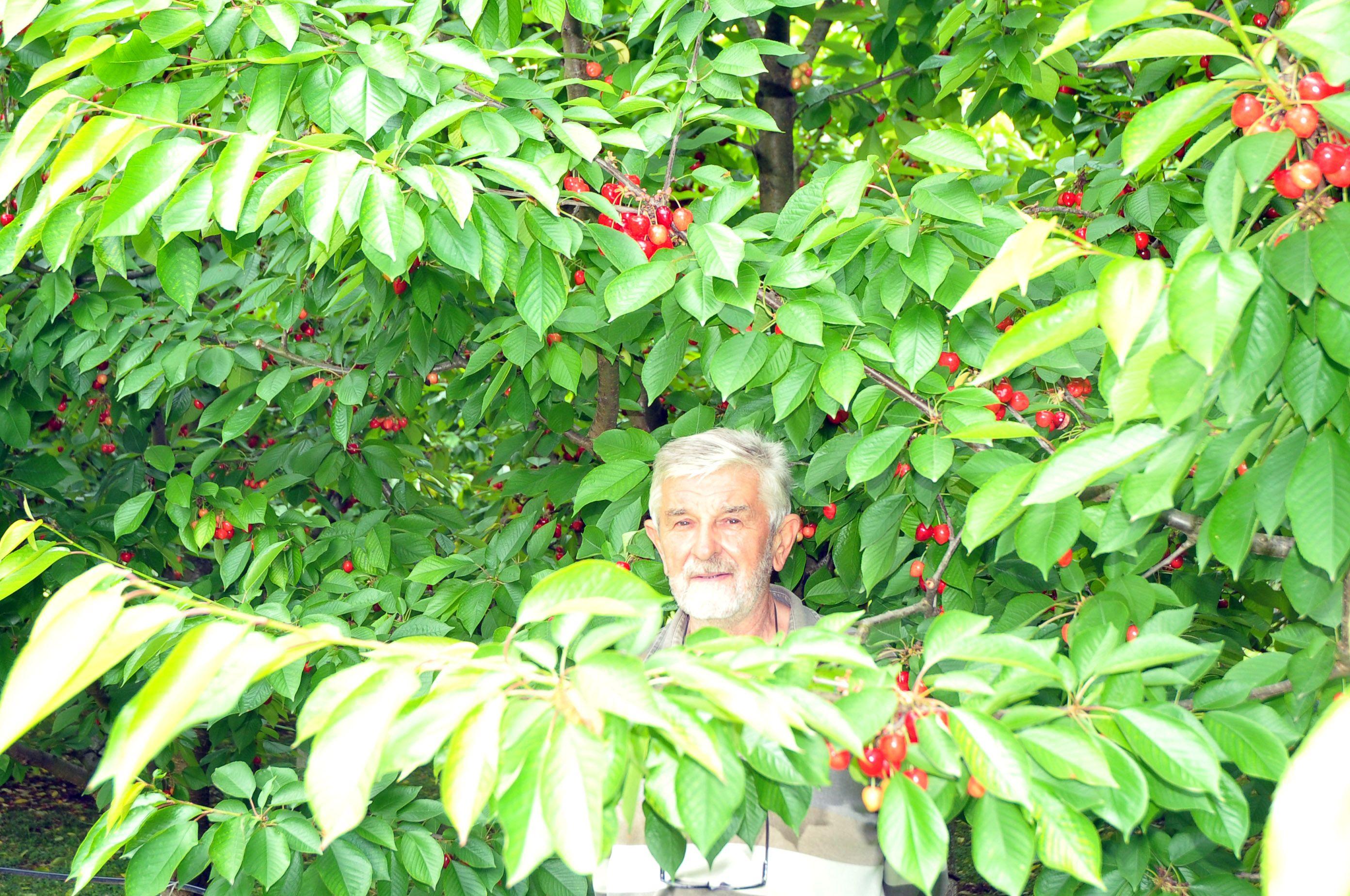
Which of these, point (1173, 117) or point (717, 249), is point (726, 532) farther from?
point (1173, 117)

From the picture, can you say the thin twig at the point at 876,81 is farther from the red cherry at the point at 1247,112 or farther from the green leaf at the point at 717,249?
the red cherry at the point at 1247,112

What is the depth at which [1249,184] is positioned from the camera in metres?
1.09

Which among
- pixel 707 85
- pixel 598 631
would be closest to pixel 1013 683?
pixel 598 631

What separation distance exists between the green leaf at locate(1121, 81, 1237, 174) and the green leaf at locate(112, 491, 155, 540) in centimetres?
266

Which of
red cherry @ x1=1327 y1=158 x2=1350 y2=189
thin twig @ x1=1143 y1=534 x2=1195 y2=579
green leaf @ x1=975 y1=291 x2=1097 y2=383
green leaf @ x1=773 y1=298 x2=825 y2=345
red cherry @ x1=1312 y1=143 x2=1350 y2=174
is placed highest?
red cherry @ x1=1312 y1=143 x2=1350 y2=174

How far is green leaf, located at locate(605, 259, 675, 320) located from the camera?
6.08ft

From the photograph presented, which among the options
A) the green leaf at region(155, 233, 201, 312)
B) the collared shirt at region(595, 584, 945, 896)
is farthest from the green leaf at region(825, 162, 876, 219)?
the collared shirt at region(595, 584, 945, 896)

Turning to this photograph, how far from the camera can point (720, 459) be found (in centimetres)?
305

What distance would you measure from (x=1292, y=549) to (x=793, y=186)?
2899mm

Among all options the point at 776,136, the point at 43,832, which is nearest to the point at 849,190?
the point at 776,136

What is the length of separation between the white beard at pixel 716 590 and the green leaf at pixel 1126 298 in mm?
2051

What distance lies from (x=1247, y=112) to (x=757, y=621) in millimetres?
2140

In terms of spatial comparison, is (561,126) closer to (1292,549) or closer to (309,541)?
(1292,549)

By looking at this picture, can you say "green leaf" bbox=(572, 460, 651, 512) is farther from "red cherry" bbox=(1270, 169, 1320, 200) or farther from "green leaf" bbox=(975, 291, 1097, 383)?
"red cherry" bbox=(1270, 169, 1320, 200)
